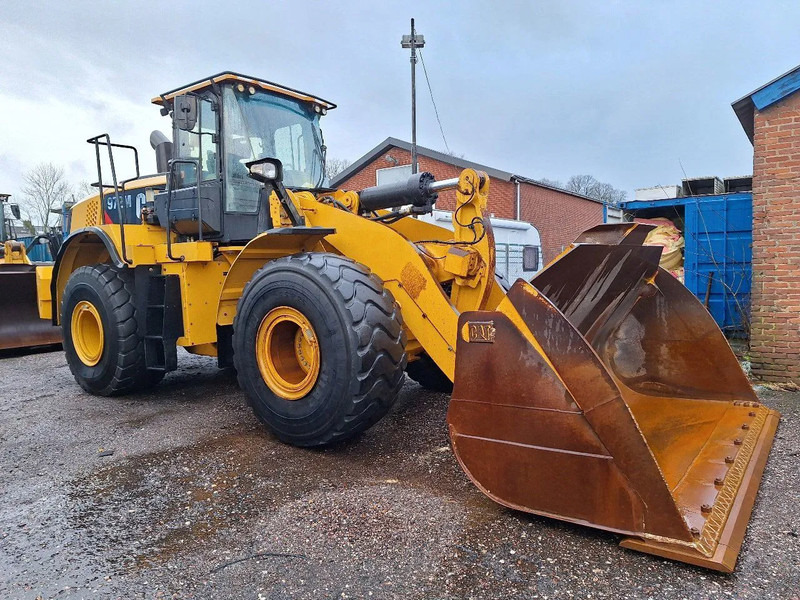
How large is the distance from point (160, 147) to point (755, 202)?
6388mm

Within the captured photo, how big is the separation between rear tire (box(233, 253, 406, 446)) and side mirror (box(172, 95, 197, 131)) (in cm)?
133

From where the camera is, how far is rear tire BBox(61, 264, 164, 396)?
5.28 metres

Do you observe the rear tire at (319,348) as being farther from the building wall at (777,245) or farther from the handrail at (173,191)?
the building wall at (777,245)

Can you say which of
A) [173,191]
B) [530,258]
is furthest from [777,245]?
[530,258]

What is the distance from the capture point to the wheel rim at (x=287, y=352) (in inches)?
146

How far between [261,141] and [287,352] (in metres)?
2.06

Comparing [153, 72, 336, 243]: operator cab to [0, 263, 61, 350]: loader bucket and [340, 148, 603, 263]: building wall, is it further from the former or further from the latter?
[340, 148, 603, 263]: building wall

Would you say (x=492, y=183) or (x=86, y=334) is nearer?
(x=86, y=334)

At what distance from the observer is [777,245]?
6.20m

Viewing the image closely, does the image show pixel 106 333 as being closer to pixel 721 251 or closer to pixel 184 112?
pixel 184 112

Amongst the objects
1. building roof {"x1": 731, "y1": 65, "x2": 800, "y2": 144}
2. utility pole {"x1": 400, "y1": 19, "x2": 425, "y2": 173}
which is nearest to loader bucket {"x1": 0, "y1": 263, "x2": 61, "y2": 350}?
building roof {"x1": 731, "y1": 65, "x2": 800, "y2": 144}

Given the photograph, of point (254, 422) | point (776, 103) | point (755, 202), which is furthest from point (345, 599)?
point (776, 103)

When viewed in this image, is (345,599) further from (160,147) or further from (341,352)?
(160,147)

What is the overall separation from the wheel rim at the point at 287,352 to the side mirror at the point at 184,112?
5.34 feet
